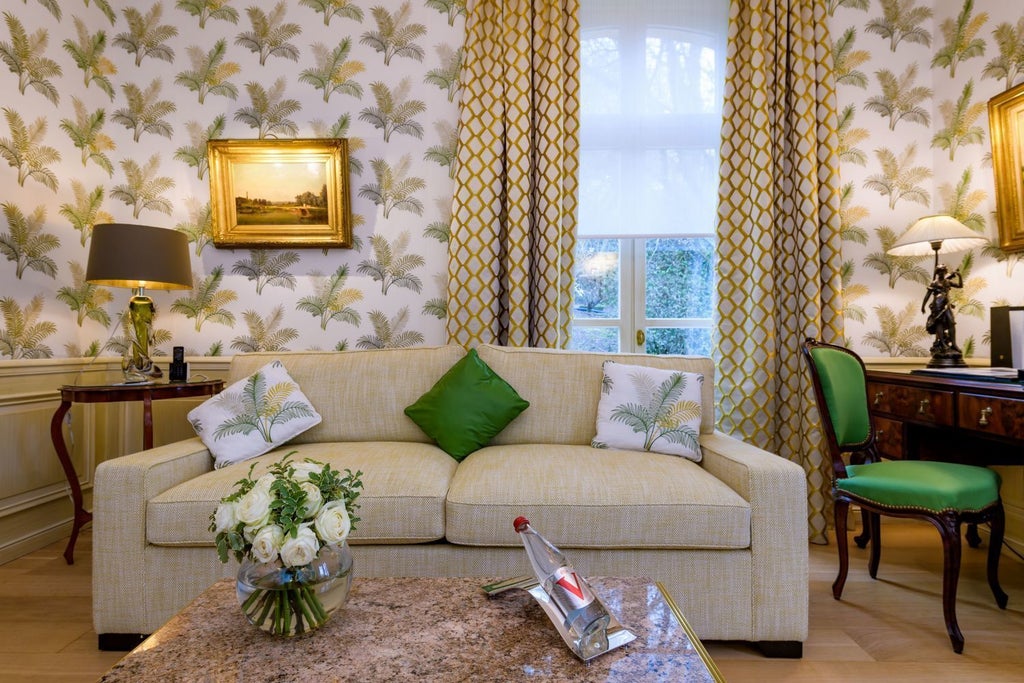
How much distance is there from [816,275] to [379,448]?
7.16 ft

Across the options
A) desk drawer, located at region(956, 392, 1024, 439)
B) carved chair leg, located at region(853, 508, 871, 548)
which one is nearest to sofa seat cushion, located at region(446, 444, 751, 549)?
desk drawer, located at region(956, 392, 1024, 439)

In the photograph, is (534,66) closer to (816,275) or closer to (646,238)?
(646,238)

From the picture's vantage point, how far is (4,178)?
2533 millimetres

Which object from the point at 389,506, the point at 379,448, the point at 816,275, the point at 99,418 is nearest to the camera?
the point at 389,506

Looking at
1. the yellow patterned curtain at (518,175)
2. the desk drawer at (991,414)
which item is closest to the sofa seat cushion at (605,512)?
the desk drawer at (991,414)

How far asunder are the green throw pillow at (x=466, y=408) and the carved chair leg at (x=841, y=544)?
116 centimetres

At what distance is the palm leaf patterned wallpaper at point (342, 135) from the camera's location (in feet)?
9.86

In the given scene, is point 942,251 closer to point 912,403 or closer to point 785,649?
point 912,403

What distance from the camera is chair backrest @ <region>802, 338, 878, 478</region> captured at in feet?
6.88

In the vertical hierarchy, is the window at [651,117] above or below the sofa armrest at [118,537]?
above

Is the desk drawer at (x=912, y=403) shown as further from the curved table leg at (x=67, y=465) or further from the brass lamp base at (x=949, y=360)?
the curved table leg at (x=67, y=465)

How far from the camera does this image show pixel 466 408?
2.23 meters

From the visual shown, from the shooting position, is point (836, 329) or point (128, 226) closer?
point (128, 226)

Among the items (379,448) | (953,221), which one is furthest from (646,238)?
(379,448)
